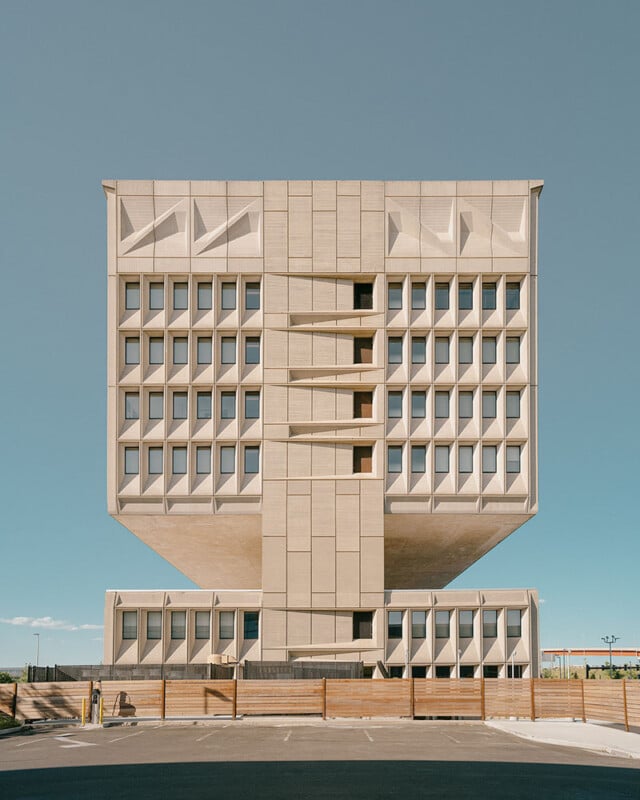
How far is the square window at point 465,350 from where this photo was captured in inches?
2162

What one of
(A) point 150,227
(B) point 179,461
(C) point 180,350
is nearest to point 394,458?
(B) point 179,461

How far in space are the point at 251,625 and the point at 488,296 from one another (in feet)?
75.2

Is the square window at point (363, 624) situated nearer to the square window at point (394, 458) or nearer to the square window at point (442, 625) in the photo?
the square window at point (442, 625)

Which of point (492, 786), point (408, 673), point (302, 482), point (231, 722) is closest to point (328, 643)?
point (408, 673)

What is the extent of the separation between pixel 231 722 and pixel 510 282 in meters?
29.5

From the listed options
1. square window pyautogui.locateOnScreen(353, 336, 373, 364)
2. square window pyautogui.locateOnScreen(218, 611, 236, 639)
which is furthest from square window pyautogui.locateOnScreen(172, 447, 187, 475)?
square window pyautogui.locateOnScreen(353, 336, 373, 364)

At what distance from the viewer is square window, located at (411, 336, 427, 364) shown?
55000 mm

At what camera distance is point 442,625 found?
53125 mm

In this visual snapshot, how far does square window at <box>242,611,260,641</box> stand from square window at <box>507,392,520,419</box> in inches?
710

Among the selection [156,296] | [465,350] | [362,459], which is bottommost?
[362,459]

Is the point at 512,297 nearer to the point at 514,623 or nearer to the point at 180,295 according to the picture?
the point at 514,623

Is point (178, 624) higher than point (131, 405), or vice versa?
point (131, 405)

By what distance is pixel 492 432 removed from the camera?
54.3 m

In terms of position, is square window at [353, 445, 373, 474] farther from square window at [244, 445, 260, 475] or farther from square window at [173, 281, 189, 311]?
square window at [173, 281, 189, 311]
